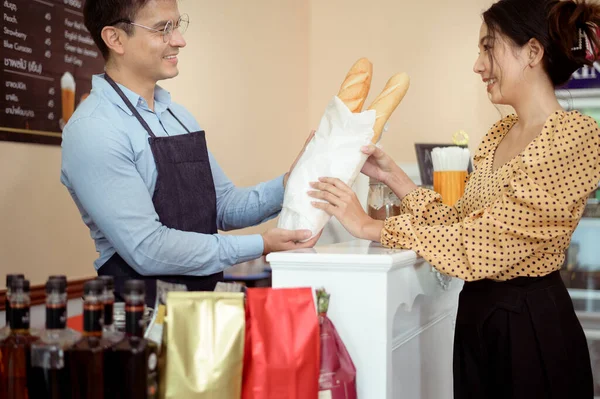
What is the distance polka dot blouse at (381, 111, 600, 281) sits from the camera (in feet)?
5.59

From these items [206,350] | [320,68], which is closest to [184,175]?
[206,350]

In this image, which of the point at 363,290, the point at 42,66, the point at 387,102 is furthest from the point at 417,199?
the point at 42,66

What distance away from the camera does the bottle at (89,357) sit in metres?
1.19

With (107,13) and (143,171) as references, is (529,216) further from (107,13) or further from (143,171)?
(107,13)

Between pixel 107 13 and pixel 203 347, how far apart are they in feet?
3.44

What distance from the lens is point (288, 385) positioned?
1353 millimetres

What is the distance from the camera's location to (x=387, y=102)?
6.48 ft

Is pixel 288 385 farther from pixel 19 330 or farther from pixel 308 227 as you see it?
pixel 308 227

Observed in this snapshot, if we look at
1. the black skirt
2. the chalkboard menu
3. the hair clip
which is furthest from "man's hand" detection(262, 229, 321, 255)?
the chalkboard menu

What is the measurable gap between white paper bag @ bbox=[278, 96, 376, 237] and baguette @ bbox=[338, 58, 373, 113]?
33 mm

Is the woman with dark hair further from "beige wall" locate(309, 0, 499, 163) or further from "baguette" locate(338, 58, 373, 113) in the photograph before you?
"beige wall" locate(309, 0, 499, 163)

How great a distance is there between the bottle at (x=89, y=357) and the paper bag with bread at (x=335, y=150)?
2.54 ft

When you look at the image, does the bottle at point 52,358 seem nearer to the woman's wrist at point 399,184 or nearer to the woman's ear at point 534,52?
the woman's wrist at point 399,184

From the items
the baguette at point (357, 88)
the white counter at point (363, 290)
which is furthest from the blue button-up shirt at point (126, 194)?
the baguette at point (357, 88)
